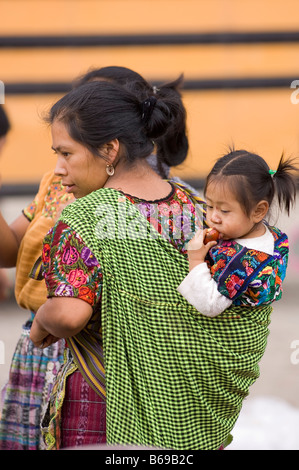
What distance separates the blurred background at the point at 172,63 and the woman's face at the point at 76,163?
3.07 metres

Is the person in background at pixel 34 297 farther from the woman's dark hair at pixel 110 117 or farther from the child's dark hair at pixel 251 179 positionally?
the child's dark hair at pixel 251 179

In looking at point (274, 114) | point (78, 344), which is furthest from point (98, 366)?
point (274, 114)

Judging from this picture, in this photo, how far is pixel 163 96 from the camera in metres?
2.04

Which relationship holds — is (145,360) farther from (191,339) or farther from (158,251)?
(158,251)

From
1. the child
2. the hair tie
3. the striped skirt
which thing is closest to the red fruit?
the child

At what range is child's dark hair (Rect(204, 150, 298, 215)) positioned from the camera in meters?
1.52

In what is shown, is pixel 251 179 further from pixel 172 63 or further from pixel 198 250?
pixel 172 63

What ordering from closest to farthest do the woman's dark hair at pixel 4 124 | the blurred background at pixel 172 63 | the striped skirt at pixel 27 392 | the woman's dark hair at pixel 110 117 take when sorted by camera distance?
the woman's dark hair at pixel 110 117
the striped skirt at pixel 27 392
the woman's dark hair at pixel 4 124
the blurred background at pixel 172 63

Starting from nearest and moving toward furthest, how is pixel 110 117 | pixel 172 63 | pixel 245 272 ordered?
pixel 245 272, pixel 110 117, pixel 172 63

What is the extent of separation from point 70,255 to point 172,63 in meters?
3.60

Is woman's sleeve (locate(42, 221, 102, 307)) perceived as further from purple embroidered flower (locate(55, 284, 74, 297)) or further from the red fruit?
the red fruit

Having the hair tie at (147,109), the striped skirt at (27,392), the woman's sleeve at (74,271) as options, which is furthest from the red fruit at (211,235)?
the striped skirt at (27,392)

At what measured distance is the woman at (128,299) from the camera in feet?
4.96

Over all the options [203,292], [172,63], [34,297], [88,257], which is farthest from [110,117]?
[172,63]
